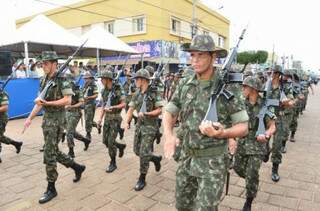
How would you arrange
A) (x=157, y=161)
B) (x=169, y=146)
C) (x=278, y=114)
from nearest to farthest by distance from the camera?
(x=169, y=146) < (x=157, y=161) < (x=278, y=114)

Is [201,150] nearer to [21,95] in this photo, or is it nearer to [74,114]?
[74,114]

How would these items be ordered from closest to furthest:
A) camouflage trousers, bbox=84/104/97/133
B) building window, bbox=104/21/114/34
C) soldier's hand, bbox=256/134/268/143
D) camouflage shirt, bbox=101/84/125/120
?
soldier's hand, bbox=256/134/268/143, camouflage shirt, bbox=101/84/125/120, camouflage trousers, bbox=84/104/97/133, building window, bbox=104/21/114/34

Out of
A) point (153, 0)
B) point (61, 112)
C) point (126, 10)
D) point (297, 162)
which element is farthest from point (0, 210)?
point (126, 10)

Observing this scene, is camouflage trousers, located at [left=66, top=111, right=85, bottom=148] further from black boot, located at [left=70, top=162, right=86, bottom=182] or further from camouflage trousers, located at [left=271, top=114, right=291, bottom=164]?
camouflage trousers, located at [left=271, top=114, right=291, bottom=164]

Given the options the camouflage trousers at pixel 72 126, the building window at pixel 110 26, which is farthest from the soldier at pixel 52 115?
the building window at pixel 110 26

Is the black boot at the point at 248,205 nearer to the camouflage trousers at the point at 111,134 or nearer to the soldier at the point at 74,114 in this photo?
the camouflage trousers at the point at 111,134

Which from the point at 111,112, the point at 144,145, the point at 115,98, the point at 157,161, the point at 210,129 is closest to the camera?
the point at 210,129

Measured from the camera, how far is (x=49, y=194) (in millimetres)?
4637

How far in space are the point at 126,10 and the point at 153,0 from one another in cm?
306

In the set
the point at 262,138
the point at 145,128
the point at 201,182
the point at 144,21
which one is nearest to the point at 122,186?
the point at 145,128

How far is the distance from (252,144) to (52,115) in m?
3.04

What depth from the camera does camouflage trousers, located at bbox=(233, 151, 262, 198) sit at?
4.11 metres

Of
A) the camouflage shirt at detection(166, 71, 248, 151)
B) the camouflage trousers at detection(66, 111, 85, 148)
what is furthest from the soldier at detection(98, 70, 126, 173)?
A: the camouflage shirt at detection(166, 71, 248, 151)

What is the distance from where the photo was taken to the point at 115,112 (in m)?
6.13
